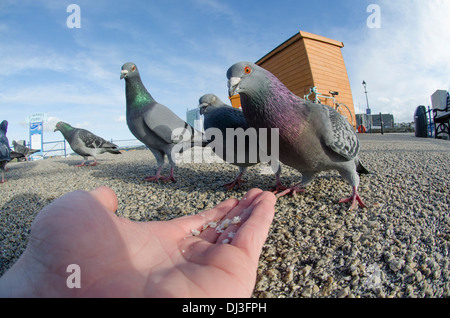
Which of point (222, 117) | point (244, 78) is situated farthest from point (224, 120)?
point (244, 78)

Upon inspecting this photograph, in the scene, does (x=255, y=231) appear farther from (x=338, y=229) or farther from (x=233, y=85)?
(x=233, y=85)

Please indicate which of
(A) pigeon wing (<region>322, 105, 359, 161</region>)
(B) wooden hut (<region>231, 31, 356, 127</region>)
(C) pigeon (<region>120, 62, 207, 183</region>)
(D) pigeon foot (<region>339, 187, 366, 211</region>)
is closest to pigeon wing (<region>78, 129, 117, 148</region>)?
(C) pigeon (<region>120, 62, 207, 183</region>)

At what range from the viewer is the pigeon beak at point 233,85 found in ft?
6.31

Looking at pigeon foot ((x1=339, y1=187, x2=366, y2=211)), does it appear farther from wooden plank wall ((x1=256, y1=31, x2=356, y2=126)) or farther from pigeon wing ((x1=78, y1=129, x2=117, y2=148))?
wooden plank wall ((x1=256, y1=31, x2=356, y2=126))

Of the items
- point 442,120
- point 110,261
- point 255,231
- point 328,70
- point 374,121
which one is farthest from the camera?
point 374,121

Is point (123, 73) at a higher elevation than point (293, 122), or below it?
higher

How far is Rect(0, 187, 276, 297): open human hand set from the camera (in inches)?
35.5

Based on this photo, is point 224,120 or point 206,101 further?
point 206,101

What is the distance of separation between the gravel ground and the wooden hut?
910cm

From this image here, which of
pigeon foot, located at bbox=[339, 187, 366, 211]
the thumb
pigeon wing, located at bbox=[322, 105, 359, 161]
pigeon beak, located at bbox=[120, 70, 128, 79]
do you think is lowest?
pigeon foot, located at bbox=[339, 187, 366, 211]

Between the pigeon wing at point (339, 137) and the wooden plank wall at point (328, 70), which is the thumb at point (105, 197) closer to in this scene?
the pigeon wing at point (339, 137)

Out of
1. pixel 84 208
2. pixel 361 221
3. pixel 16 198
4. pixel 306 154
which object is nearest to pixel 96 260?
pixel 84 208

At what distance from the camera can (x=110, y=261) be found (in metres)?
1.01

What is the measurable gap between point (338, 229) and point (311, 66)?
11553 mm
